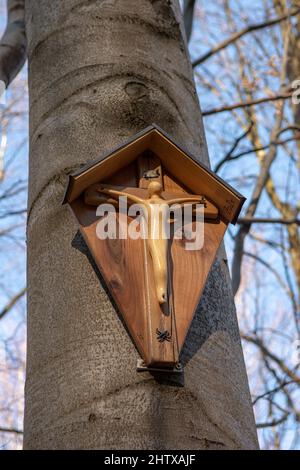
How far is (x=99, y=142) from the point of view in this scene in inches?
53.7

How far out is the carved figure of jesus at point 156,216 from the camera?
118 centimetres

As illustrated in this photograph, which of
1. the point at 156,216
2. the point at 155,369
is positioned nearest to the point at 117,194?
the point at 156,216

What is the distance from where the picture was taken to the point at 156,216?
1.26 metres

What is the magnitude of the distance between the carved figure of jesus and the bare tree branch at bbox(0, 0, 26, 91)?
102 cm

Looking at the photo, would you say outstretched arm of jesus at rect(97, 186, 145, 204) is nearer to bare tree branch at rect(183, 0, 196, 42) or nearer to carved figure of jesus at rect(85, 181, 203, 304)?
carved figure of jesus at rect(85, 181, 203, 304)

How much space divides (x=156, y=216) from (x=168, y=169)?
0.17 metres

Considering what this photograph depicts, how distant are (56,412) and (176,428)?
0.18 metres

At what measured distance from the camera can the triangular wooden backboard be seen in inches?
44.3

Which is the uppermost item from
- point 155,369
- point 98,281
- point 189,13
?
point 189,13

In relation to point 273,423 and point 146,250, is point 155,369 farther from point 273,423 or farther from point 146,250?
point 273,423

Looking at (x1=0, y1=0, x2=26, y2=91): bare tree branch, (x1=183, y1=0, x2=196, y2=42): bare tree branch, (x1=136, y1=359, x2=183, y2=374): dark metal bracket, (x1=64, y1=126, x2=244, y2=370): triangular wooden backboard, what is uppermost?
(x1=183, y1=0, x2=196, y2=42): bare tree branch

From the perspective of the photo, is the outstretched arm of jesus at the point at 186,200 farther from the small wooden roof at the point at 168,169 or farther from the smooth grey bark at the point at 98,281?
the smooth grey bark at the point at 98,281

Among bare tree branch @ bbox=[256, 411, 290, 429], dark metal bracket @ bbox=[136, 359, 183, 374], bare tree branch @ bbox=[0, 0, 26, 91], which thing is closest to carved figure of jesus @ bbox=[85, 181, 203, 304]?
dark metal bracket @ bbox=[136, 359, 183, 374]
